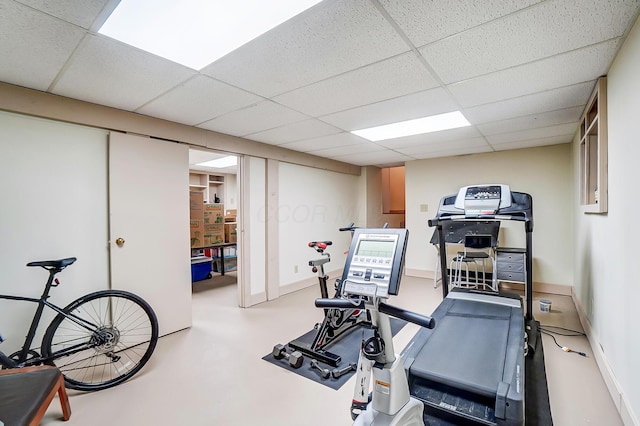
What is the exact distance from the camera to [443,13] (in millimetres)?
1391

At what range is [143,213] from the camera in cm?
286

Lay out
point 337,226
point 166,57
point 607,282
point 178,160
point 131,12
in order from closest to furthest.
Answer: point 131,12 → point 166,57 → point 607,282 → point 178,160 → point 337,226

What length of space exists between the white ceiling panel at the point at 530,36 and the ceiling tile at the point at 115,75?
1653 mm

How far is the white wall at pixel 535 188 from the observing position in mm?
4309

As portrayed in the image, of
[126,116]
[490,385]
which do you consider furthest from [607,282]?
[126,116]

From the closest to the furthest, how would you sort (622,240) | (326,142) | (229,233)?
(622,240) < (326,142) < (229,233)

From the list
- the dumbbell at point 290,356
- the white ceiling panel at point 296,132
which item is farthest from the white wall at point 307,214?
the dumbbell at point 290,356

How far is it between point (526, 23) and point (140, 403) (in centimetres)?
321

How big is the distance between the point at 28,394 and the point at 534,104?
4099 millimetres

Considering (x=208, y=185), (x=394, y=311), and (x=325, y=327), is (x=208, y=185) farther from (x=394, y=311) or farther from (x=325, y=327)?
(x=394, y=311)

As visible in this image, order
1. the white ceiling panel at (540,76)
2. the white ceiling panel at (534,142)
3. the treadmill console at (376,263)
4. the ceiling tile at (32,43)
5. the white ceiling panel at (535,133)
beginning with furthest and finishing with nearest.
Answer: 1. the white ceiling panel at (534,142)
2. the white ceiling panel at (535,133)
3. the white ceiling panel at (540,76)
4. the ceiling tile at (32,43)
5. the treadmill console at (376,263)

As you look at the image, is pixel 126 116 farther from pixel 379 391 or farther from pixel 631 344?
pixel 631 344

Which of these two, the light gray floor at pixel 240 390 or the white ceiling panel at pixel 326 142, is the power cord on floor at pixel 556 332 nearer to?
the light gray floor at pixel 240 390

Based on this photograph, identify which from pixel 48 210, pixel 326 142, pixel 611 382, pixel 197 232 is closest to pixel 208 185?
pixel 197 232
